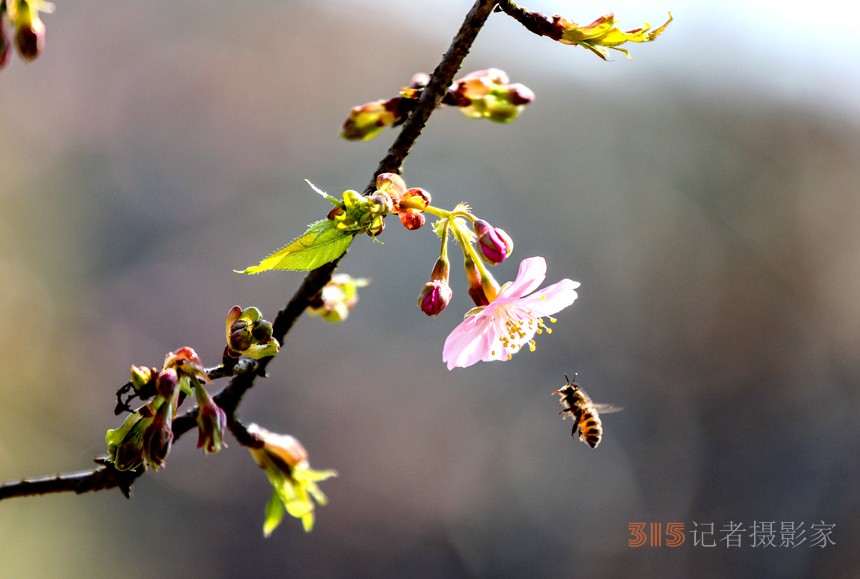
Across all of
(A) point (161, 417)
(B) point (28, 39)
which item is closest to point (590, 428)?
(A) point (161, 417)

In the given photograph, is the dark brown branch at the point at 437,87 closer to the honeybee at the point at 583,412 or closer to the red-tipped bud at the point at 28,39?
the red-tipped bud at the point at 28,39

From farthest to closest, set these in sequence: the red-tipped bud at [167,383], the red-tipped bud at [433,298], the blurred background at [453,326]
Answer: the blurred background at [453,326] < the red-tipped bud at [433,298] < the red-tipped bud at [167,383]

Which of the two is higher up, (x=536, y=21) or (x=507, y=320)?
(x=536, y=21)

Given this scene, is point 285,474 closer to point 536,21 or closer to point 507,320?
point 507,320

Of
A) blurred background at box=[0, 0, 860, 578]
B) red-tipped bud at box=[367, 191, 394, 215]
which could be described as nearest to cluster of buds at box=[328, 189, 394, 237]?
red-tipped bud at box=[367, 191, 394, 215]

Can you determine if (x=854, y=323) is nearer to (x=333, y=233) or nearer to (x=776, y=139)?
(x=776, y=139)

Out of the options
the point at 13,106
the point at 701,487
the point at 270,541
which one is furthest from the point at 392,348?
the point at 13,106

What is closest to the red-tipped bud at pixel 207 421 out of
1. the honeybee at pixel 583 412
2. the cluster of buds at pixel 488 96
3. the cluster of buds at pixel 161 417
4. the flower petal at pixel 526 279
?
the cluster of buds at pixel 161 417
